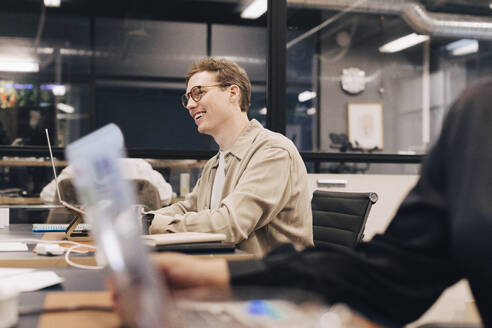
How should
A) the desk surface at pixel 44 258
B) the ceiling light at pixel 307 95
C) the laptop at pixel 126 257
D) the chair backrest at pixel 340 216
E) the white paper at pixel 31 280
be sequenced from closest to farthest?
1. the laptop at pixel 126 257
2. the white paper at pixel 31 280
3. the desk surface at pixel 44 258
4. the chair backrest at pixel 340 216
5. the ceiling light at pixel 307 95

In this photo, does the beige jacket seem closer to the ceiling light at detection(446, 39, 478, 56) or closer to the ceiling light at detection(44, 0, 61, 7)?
the ceiling light at detection(44, 0, 61, 7)

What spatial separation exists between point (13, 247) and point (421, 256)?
1280 mm

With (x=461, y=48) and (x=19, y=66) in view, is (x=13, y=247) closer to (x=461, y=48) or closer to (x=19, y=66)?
(x=19, y=66)

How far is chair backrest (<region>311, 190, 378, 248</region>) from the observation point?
1.99 metres

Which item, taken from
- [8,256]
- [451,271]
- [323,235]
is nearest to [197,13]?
[323,235]

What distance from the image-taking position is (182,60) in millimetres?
8938

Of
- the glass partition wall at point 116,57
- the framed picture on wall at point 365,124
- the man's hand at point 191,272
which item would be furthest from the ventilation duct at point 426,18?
the man's hand at point 191,272

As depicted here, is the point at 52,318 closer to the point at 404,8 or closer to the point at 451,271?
the point at 451,271

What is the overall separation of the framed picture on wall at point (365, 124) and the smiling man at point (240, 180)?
14.7 ft

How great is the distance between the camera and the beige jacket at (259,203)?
1.81m

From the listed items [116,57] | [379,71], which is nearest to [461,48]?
[379,71]

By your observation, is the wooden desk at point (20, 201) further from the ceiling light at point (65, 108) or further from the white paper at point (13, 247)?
the ceiling light at point (65, 108)

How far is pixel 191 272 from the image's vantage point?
0.72 meters

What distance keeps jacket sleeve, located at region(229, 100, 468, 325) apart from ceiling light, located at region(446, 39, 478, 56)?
865 centimetres
